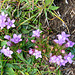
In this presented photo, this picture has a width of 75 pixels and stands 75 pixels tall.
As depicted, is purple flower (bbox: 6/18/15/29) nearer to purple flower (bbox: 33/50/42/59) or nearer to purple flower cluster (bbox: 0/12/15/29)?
purple flower cluster (bbox: 0/12/15/29)

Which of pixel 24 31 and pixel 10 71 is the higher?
pixel 24 31

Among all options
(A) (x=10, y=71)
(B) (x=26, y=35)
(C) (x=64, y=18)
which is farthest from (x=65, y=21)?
(A) (x=10, y=71)

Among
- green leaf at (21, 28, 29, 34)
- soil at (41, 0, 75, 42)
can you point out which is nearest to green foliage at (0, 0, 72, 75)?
green leaf at (21, 28, 29, 34)

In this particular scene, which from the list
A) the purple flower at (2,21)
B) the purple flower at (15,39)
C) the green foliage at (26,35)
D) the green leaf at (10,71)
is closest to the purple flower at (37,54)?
the green foliage at (26,35)

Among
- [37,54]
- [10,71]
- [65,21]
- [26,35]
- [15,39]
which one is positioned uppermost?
[65,21]

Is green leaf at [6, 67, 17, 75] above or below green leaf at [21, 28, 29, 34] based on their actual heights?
below

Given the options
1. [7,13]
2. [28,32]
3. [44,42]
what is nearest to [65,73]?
[44,42]

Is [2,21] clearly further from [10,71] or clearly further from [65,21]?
[65,21]

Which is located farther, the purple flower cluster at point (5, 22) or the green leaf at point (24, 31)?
the green leaf at point (24, 31)

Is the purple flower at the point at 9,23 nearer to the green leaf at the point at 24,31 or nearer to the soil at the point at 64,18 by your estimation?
the green leaf at the point at 24,31

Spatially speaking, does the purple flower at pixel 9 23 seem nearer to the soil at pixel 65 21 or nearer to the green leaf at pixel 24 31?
the green leaf at pixel 24 31

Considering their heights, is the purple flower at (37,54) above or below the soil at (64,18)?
below

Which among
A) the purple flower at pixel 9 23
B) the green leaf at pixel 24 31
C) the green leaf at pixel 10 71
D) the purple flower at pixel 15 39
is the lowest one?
the green leaf at pixel 10 71
